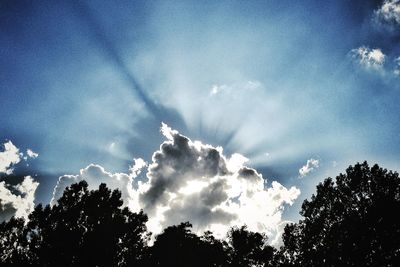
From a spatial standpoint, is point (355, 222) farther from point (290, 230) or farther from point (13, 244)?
point (13, 244)

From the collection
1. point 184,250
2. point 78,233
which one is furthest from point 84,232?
point 184,250

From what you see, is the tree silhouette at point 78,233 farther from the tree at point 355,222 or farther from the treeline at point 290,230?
the tree at point 355,222

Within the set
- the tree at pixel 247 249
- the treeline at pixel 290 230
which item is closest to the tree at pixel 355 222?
the treeline at pixel 290 230

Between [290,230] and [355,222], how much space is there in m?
11.4

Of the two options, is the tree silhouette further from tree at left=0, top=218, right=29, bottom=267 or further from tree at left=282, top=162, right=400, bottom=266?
tree at left=282, top=162, right=400, bottom=266

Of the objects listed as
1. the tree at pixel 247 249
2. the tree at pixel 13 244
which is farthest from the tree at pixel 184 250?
A: the tree at pixel 13 244

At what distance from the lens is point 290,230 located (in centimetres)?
4450

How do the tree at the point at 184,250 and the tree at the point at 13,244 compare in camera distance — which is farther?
the tree at the point at 184,250

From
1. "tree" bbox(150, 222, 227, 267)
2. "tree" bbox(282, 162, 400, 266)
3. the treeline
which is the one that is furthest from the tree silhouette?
"tree" bbox(282, 162, 400, 266)

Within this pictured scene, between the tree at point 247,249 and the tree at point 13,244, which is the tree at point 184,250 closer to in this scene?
the tree at point 247,249

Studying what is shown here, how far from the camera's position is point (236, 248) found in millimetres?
61719

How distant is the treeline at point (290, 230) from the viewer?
34.1 meters

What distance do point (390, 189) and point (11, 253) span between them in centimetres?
4557

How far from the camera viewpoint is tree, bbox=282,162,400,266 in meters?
33.7
